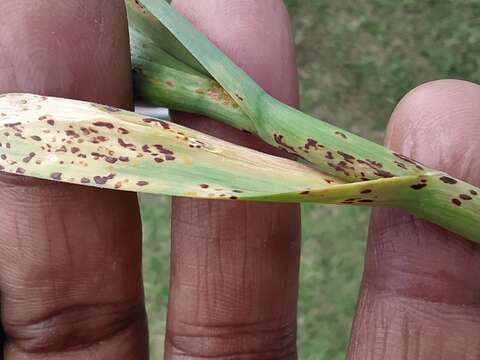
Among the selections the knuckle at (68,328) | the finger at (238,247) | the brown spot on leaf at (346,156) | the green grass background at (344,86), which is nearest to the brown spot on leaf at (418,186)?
the brown spot on leaf at (346,156)

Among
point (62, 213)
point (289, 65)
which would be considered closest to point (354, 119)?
point (289, 65)

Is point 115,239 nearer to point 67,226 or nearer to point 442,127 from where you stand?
point 67,226

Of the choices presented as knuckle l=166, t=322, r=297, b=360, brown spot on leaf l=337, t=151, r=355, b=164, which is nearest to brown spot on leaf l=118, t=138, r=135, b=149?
brown spot on leaf l=337, t=151, r=355, b=164

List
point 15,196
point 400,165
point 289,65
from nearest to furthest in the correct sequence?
point 400,165
point 15,196
point 289,65

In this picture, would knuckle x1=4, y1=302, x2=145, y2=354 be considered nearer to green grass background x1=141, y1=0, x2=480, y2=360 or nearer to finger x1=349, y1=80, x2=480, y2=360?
finger x1=349, y1=80, x2=480, y2=360

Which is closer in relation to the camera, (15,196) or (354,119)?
(15,196)

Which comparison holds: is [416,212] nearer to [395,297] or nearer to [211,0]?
[395,297]
